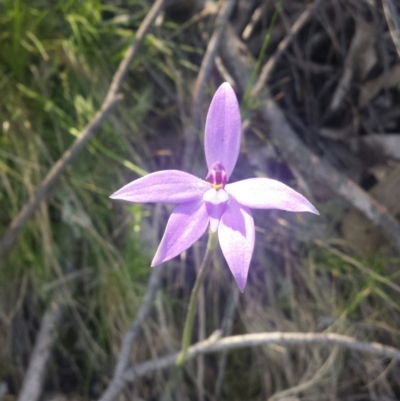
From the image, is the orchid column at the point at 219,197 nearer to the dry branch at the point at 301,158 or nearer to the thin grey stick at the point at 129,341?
the thin grey stick at the point at 129,341

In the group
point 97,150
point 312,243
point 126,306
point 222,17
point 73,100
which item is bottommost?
point 126,306

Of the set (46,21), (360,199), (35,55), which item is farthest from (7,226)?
(360,199)

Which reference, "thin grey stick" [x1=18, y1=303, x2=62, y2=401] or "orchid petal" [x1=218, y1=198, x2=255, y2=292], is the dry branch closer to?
"orchid petal" [x1=218, y1=198, x2=255, y2=292]

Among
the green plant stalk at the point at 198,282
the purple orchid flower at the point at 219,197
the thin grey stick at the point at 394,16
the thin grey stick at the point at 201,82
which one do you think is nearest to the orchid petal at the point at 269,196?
the purple orchid flower at the point at 219,197

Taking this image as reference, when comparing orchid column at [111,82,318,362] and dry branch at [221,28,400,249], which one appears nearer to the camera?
orchid column at [111,82,318,362]

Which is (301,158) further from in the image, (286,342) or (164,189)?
(164,189)

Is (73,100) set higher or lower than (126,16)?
lower

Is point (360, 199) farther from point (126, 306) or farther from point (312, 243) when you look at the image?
point (126, 306)

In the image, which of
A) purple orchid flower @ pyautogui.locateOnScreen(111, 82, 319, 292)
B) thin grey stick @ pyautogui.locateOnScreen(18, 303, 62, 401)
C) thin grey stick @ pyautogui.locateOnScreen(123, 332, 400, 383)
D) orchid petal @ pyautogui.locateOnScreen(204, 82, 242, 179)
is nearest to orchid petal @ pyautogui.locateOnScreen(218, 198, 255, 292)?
purple orchid flower @ pyautogui.locateOnScreen(111, 82, 319, 292)
